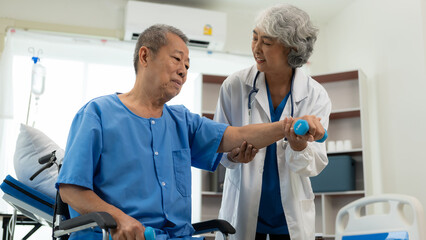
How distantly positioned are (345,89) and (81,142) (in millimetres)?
3694

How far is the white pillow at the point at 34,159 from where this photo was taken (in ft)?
6.77

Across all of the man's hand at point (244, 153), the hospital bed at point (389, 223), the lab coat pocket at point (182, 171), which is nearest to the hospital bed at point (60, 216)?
the lab coat pocket at point (182, 171)

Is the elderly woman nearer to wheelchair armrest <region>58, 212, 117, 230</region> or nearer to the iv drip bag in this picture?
wheelchair armrest <region>58, 212, 117, 230</region>

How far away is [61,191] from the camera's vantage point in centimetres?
143

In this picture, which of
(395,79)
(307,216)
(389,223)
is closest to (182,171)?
(307,216)

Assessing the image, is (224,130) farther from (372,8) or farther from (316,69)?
(316,69)

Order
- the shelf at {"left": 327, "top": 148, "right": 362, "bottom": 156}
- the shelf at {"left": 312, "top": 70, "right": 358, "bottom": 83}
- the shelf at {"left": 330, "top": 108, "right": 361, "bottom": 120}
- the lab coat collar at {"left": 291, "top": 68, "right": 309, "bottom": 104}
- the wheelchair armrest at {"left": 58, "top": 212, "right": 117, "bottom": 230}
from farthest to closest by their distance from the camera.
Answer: the shelf at {"left": 312, "top": 70, "right": 358, "bottom": 83}, the shelf at {"left": 330, "top": 108, "right": 361, "bottom": 120}, the shelf at {"left": 327, "top": 148, "right": 362, "bottom": 156}, the lab coat collar at {"left": 291, "top": 68, "right": 309, "bottom": 104}, the wheelchair armrest at {"left": 58, "top": 212, "right": 117, "bottom": 230}

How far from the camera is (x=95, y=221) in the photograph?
1.23 meters

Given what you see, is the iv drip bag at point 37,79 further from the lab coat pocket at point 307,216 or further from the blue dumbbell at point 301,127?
the blue dumbbell at point 301,127

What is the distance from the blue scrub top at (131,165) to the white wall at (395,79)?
288 centimetres

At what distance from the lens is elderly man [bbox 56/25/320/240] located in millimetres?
1420

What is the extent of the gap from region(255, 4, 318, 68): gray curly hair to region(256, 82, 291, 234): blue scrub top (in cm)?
37

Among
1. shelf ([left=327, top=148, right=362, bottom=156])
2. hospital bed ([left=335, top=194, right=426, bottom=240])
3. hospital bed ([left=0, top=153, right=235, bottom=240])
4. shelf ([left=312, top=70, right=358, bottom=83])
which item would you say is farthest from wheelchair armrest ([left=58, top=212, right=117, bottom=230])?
shelf ([left=312, top=70, right=358, bottom=83])

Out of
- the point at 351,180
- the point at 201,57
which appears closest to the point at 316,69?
the point at 201,57
